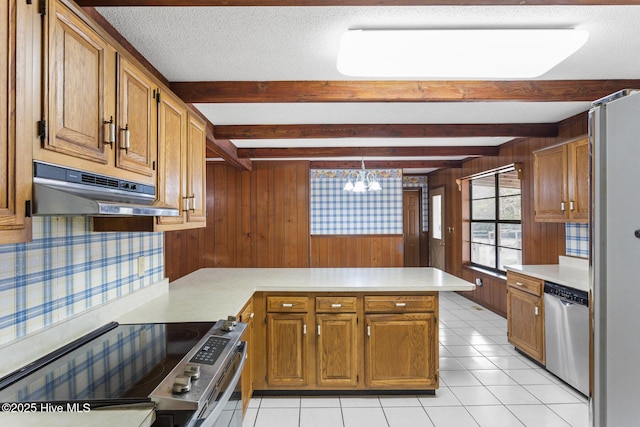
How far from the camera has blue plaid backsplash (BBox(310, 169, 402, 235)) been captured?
6277mm

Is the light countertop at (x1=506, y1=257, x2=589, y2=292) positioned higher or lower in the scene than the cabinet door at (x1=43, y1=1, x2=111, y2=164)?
lower

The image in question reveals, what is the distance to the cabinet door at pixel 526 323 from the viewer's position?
3.13 m

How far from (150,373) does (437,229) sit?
21.7 feet

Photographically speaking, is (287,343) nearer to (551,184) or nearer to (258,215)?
(551,184)

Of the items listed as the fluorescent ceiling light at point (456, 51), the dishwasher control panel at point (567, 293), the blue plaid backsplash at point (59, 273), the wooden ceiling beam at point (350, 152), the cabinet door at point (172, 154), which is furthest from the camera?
the wooden ceiling beam at point (350, 152)

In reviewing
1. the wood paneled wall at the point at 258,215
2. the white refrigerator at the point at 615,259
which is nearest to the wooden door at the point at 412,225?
the wood paneled wall at the point at 258,215

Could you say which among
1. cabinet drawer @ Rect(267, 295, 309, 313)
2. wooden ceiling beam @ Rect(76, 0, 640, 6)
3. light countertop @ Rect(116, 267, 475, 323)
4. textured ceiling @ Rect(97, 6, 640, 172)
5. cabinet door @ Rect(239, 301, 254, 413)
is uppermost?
textured ceiling @ Rect(97, 6, 640, 172)

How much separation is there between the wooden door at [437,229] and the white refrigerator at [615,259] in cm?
591

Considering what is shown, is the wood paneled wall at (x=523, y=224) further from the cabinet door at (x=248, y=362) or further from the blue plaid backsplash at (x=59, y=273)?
the blue plaid backsplash at (x=59, y=273)

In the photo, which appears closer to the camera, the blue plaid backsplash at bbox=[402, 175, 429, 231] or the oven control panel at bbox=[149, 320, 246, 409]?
the oven control panel at bbox=[149, 320, 246, 409]

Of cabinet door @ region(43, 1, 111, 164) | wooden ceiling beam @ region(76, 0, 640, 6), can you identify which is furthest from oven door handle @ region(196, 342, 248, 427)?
wooden ceiling beam @ region(76, 0, 640, 6)

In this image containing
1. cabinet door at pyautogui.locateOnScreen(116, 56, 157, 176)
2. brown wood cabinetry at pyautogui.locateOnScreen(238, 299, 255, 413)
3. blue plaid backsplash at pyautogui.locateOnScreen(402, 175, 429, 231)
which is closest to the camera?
cabinet door at pyautogui.locateOnScreen(116, 56, 157, 176)

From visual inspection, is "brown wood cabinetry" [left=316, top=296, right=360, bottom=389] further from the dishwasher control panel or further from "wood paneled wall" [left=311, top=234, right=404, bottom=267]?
"wood paneled wall" [left=311, top=234, right=404, bottom=267]

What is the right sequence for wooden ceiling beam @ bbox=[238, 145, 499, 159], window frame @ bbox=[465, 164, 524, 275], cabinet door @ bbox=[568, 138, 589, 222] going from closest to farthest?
1. cabinet door @ bbox=[568, 138, 589, 222]
2. window frame @ bbox=[465, 164, 524, 275]
3. wooden ceiling beam @ bbox=[238, 145, 499, 159]
